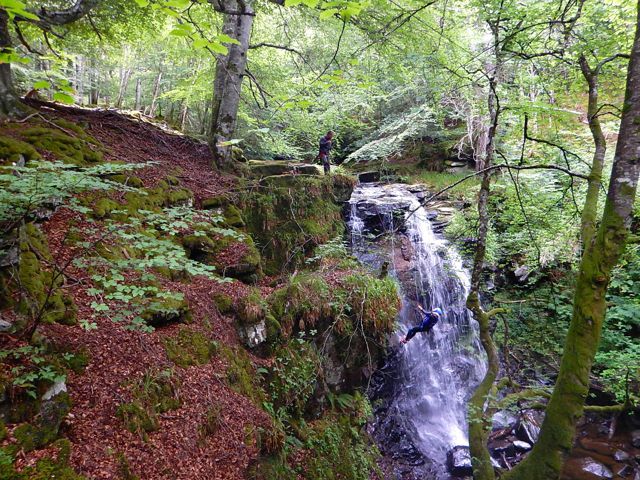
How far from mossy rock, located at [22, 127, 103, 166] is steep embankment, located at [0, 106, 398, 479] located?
30 mm

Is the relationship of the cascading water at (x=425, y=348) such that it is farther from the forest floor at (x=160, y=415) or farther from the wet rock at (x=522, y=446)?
the forest floor at (x=160, y=415)

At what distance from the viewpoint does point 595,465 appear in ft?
21.5

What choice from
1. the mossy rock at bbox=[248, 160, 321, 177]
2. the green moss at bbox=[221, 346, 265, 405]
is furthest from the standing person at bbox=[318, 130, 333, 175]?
the green moss at bbox=[221, 346, 265, 405]

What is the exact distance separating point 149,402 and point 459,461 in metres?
6.30

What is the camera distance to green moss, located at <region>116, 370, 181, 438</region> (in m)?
3.13

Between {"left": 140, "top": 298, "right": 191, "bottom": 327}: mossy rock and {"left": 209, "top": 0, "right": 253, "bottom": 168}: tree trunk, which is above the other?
{"left": 209, "top": 0, "right": 253, "bottom": 168}: tree trunk

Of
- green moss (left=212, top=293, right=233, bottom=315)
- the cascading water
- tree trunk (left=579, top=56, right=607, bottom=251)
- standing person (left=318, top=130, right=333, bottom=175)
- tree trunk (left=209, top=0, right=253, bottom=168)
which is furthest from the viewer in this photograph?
standing person (left=318, top=130, right=333, bottom=175)

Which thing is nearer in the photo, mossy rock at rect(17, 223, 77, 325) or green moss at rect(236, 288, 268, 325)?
mossy rock at rect(17, 223, 77, 325)

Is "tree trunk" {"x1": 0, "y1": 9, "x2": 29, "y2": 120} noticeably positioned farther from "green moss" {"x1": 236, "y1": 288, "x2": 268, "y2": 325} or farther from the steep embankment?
"green moss" {"x1": 236, "y1": 288, "x2": 268, "y2": 325}

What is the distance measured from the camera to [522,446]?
7.21 m

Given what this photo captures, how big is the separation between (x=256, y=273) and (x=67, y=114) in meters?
4.77

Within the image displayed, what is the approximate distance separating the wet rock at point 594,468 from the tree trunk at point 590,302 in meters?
4.50

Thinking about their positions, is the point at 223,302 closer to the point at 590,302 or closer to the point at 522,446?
the point at 590,302

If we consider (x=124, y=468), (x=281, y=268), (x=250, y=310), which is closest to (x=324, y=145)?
(x=281, y=268)
